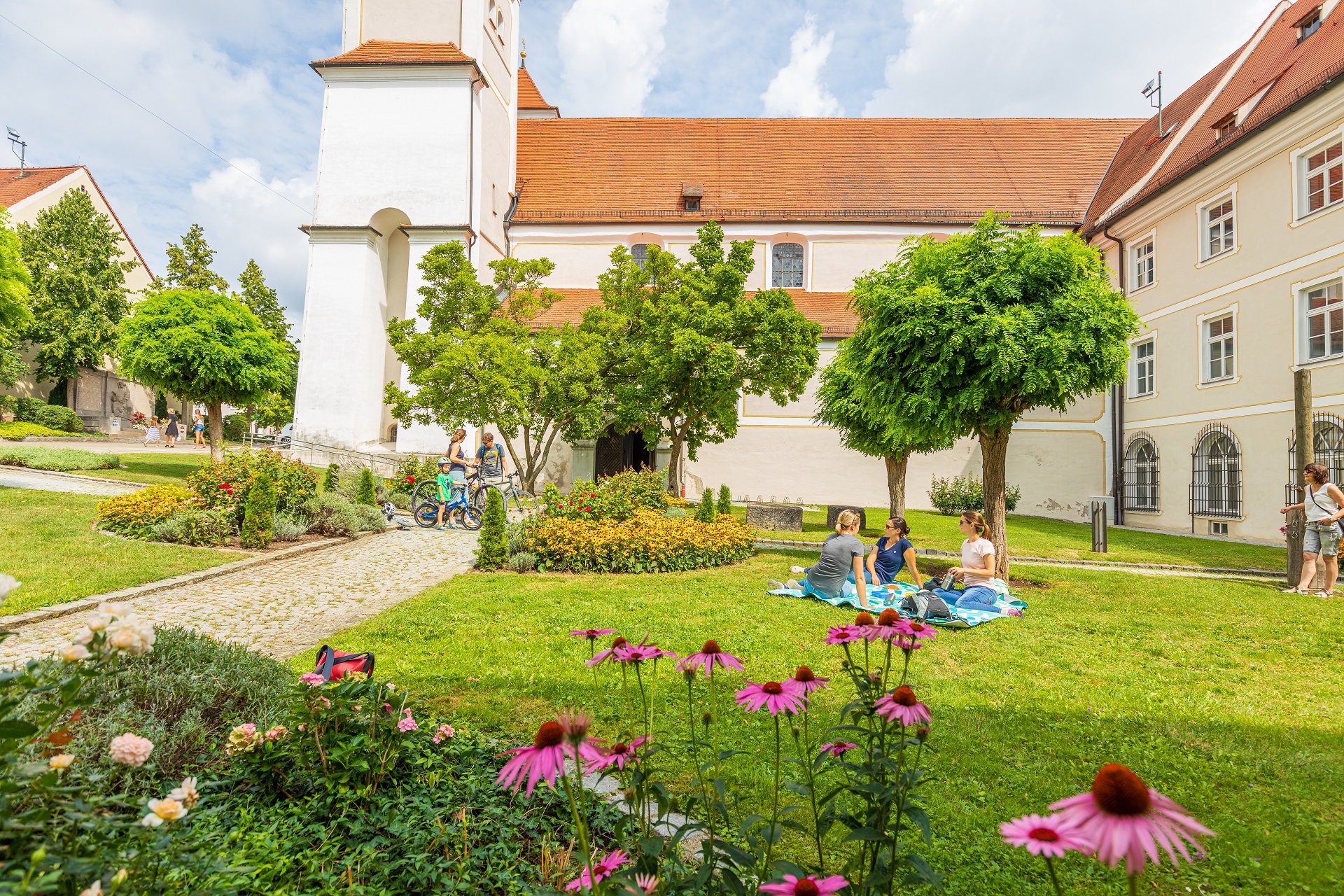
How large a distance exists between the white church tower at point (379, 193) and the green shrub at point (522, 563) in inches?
537

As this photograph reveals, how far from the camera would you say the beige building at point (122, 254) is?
113 feet

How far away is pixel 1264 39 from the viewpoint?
787 inches

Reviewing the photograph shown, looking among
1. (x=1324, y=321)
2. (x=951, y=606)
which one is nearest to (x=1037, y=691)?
(x=951, y=606)

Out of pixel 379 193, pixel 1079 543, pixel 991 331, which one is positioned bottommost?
pixel 1079 543

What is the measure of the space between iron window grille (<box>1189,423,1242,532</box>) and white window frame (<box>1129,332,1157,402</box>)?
2.72m

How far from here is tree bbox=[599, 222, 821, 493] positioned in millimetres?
16828

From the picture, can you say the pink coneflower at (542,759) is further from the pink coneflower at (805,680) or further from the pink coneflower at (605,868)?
the pink coneflower at (805,680)

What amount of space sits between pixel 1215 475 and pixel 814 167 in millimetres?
18117

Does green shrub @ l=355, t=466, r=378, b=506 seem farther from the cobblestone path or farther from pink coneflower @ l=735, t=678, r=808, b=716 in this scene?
pink coneflower @ l=735, t=678, r=808, b=716

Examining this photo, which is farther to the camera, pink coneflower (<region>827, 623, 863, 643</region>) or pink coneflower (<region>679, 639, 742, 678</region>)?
pink coneflower (<region>827, 623, 863, 643</region>)

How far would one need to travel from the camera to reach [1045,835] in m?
1.15

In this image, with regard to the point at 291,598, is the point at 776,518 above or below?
above

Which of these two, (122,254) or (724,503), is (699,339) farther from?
(122,254)

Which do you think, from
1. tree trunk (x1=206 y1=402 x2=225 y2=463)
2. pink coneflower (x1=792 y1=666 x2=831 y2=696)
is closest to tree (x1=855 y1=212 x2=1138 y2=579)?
pink coneflower (x1=792 y1=666 x2=831 y2=696)
